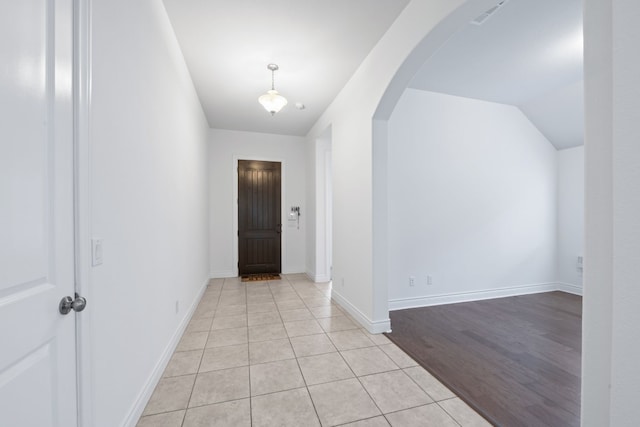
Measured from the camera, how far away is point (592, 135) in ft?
2.96

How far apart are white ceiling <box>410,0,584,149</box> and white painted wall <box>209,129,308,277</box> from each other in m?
2.85

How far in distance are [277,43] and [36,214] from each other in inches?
95.4

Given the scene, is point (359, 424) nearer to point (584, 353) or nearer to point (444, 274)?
point (584, 353)

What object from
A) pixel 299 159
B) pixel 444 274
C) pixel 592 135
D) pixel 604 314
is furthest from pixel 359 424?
pixel 299 159

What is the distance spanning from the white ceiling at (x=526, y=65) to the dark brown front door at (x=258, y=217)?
3.23 m

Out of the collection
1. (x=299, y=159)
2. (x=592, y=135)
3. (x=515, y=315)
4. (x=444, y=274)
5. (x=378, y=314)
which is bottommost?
(x=515, y=315)

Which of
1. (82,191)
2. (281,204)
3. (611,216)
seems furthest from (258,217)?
(611,216)

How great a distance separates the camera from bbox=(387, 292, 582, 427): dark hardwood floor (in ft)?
5.44

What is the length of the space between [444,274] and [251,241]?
3592 mm

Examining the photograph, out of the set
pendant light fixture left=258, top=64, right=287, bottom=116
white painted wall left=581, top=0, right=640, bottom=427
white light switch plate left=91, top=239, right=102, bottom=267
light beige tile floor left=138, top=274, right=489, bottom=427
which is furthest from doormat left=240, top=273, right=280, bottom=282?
white painted wall left=581, top=0, right=640, bottom=427

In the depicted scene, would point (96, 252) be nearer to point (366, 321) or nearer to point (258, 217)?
point (366, 321)

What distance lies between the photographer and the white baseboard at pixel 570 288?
3.91 m

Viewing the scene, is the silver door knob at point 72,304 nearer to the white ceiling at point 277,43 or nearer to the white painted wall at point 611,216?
the white painted wall at point 611,216

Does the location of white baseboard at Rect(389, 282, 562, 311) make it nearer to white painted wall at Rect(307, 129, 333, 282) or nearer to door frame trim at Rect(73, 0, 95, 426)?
white painted wall at Rect(307, 129, 333, 282)
